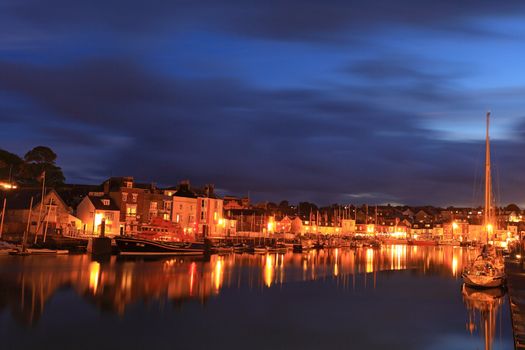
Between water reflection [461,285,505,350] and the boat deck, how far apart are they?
1209 millimetres

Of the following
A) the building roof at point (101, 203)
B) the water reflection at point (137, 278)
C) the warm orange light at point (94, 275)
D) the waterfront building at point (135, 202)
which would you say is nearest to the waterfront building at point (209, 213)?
the waterfront building at point (135, 202)

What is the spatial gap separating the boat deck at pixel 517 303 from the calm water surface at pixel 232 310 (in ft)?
3.52

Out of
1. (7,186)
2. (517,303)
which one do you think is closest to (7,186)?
(7,186)

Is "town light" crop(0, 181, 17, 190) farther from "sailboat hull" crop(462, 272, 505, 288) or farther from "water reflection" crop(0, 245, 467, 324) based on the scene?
"sailboat hull" crop(462, 272, 505, 288)

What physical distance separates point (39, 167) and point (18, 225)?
824 inches

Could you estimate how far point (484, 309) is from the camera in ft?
120

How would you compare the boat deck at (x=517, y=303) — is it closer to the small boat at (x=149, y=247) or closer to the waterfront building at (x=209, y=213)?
the small boat at (x=149, y=247)

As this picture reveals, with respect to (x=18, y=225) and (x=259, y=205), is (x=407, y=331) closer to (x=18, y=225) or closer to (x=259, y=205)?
(x=18, y=225)

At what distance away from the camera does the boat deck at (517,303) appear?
23.9m

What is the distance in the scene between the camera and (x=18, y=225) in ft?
261

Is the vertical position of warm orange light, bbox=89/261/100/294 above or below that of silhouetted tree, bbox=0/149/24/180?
below

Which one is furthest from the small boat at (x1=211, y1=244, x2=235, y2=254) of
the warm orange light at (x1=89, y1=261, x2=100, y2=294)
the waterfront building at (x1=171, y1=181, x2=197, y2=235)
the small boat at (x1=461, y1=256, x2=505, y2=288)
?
the small boat at (x1=461, y1=256, x2=505, y2=288)

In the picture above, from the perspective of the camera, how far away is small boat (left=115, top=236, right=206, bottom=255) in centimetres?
7300

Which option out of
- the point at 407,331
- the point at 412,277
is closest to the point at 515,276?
the point at 412,277
